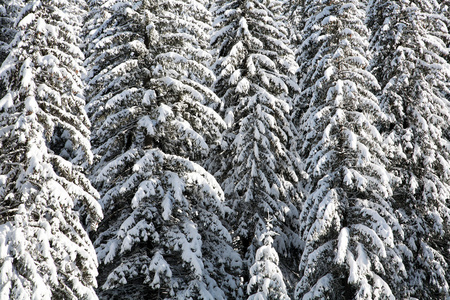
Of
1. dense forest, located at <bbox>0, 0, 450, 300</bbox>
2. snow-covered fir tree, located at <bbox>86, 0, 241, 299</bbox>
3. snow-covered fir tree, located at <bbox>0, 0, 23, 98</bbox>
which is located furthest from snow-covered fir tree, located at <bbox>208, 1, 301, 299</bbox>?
snow-covered fir tree, located at <bbox>0, 0, 23, 98</bbox>

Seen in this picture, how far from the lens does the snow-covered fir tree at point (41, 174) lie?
12.1m

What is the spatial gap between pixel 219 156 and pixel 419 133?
31.5 feet

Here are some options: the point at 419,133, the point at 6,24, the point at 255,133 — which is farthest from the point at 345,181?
the point at 6,24

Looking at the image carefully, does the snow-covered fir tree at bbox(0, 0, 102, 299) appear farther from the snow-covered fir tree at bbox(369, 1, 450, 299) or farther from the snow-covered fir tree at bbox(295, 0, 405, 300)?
the snow-covered fir tree at bbox(369, 1, 450, 299)

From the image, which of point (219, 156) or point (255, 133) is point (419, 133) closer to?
point (255, 133)

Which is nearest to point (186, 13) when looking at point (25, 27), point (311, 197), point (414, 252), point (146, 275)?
point (25, 27)

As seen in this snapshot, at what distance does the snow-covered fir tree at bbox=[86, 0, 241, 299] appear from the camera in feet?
50.5

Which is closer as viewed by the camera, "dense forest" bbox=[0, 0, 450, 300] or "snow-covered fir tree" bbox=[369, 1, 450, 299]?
"dense forest" bbox=[0, 0, 450, 300]

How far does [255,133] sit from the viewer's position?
1931 cm

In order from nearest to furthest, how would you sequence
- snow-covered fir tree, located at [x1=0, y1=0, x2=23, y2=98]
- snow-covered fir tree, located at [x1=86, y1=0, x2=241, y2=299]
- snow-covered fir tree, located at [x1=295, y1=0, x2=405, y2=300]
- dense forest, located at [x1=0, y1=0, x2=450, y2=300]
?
dense forest, located at [x1=0, y1=0, x2=450, y2=300], snow-covered fir tree, located at [x1=86, y1=0, x2=241, y2=299], snow-covered fir tree, located at [x1=295, y1=0, x2=405, y2=300], snow-covered fir tree, located at [x1=0, y1=0, x2=23, y2=98]

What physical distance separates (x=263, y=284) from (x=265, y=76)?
31.4 feet

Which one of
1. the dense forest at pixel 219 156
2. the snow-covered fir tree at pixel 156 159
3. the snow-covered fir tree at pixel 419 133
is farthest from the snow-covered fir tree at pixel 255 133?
the snow-covered fir tree at pixel 419 133

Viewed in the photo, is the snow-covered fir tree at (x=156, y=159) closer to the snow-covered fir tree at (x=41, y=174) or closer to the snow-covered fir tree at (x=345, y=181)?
the snow-covered fir tree at (x=41, y=174)

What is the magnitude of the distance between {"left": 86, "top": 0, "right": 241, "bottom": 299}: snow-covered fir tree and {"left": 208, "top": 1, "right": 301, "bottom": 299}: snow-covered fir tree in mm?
1795
